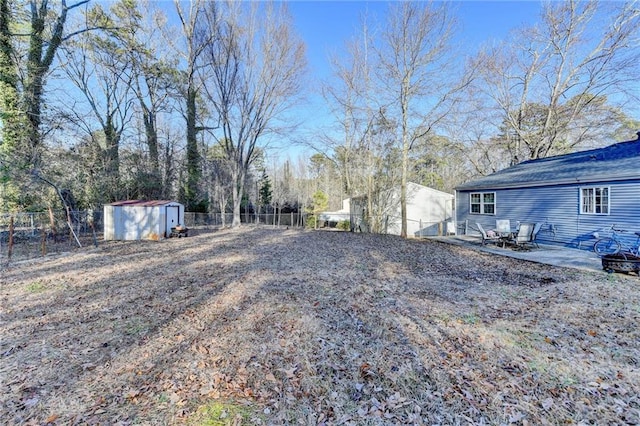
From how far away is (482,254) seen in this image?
8.95m

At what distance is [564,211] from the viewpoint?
10.1m

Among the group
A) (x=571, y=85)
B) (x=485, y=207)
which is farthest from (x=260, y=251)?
(x=571, y=85)

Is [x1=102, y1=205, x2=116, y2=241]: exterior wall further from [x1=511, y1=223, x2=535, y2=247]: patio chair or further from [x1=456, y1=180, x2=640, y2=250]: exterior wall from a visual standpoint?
[x1=456, y1=180, x2=640, y2=250]: exterior wall

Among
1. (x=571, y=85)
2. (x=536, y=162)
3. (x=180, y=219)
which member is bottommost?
(x=180, y=219)

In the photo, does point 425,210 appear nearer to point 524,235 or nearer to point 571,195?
point 571,195

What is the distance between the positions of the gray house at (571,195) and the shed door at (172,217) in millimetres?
13864

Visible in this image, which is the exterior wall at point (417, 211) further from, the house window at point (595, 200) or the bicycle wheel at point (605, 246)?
the bicycle wheel at point (605, 246)

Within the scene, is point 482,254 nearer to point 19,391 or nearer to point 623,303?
point 623,303

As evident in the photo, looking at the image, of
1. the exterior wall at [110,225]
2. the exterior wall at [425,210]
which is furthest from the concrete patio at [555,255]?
the exterior wall at [110,225]

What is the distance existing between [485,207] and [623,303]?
31.6 ft

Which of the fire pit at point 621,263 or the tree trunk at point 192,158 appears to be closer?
the fire pit at point 621,263

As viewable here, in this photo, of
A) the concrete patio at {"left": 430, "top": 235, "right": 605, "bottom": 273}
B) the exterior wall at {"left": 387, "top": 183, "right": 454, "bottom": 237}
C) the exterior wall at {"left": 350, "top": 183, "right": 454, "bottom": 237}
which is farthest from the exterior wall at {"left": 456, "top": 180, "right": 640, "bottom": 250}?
the exterior wall at {"left": 387, "top": 183, "right": 454, "bottom": 237}

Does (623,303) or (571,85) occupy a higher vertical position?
(571,85)

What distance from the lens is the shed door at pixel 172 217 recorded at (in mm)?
12875
